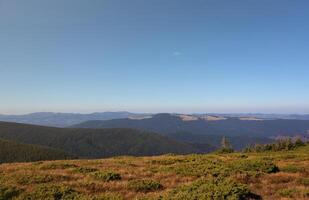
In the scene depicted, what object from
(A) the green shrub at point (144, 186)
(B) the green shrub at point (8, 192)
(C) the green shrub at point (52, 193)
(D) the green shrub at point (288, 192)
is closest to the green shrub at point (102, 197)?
(C) the green shrub at point (52, 193)

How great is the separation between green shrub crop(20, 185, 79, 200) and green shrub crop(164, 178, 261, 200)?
4036 millimetres

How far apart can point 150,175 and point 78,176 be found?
4253 millimetres

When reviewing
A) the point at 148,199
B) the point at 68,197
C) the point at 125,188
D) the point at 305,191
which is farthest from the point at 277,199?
the point at 68,197

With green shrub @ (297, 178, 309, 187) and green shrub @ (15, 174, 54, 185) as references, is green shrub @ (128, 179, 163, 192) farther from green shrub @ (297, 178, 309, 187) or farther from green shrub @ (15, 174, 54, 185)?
green shrub @ (297, 178, 309, 187)

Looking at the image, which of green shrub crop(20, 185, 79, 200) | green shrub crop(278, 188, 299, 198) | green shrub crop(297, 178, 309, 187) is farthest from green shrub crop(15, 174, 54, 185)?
green shrub crop(297, 178, 309, 187)

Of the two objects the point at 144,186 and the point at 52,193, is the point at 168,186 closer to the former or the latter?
the point at 144,186

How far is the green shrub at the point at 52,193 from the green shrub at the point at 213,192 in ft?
13.2

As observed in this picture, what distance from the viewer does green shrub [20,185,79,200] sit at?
39.8 ft

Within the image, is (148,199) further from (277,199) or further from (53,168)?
(53,168)

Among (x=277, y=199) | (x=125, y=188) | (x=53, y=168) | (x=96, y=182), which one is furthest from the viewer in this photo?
(x=53, y=168)

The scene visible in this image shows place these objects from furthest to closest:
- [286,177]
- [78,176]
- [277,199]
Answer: [78,176] → [286,177] → [277,199]

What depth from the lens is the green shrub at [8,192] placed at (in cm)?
1244

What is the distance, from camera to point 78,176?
1783cm

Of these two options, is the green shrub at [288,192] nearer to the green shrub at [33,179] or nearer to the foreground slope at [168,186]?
the foreground slope at [168,186]
